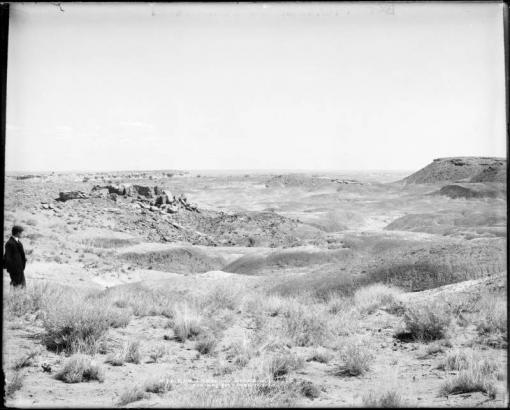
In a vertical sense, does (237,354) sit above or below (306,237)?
below

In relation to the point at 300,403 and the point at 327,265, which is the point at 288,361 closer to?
the point at 300,403

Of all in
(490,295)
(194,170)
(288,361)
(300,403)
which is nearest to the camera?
(300,403)

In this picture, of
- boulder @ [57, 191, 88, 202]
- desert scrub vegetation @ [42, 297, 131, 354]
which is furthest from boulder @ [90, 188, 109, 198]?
desert scrub vegetation @ [42, 297, 131, 354]

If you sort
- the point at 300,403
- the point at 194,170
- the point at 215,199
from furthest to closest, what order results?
the point at 215,199, the point at 194,170, the point at 300,403

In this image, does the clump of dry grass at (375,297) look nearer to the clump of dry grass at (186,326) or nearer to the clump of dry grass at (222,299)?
the clump of dry grass at (222,299)

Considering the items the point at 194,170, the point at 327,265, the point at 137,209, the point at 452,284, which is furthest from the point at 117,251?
the point at 452,284

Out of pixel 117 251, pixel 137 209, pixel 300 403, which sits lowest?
pixel 300 403

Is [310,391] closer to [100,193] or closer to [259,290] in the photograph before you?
[259,290]

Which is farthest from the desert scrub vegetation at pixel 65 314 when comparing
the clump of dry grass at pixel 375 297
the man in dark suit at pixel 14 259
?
the clump of dry grass at pixel 375 297

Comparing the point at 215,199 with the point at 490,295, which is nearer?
the point at 490,295
